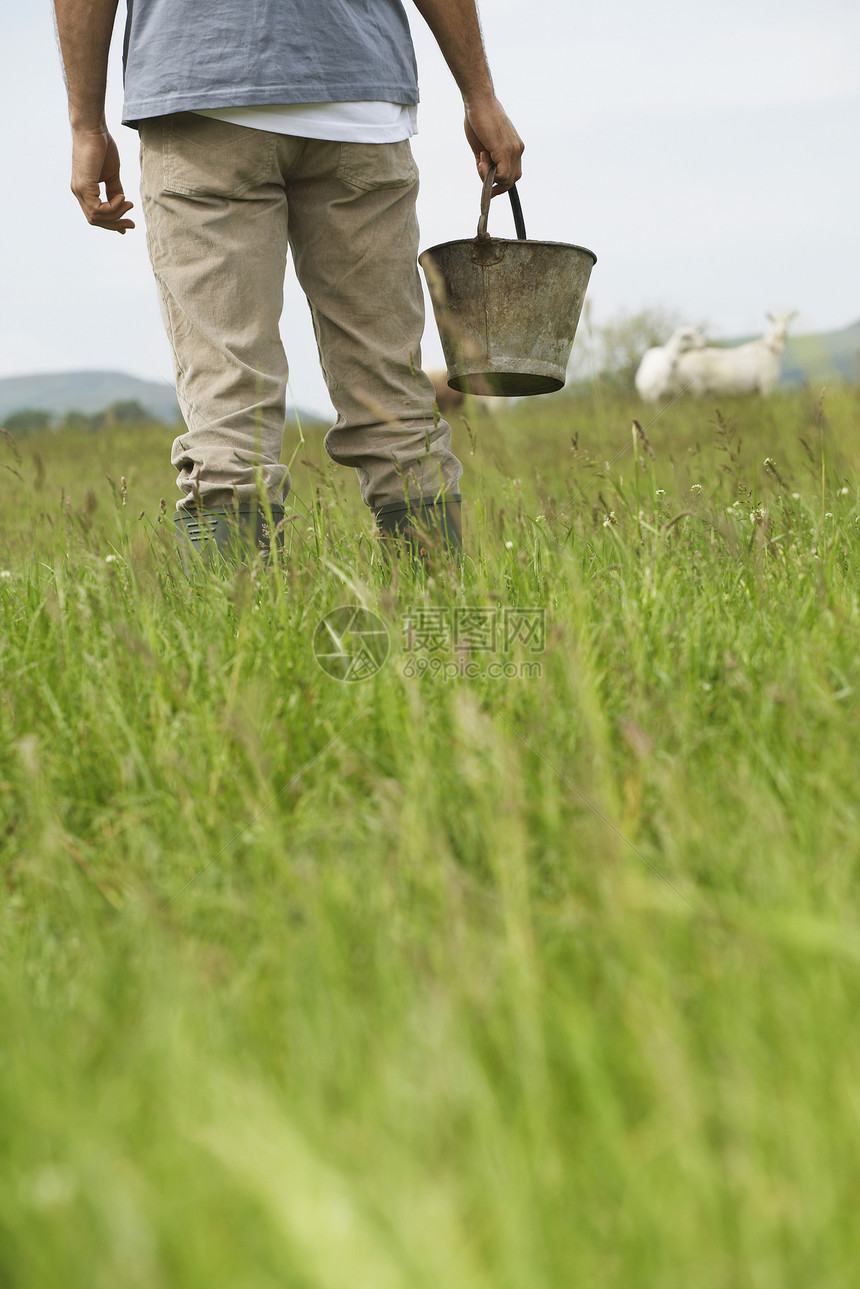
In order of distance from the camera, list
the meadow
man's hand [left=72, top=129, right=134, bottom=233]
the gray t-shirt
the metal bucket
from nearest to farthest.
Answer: the meadow < the gray t-shirt < man's hand [left=72, top=129, right=134, bottom=233] < the metal bucket

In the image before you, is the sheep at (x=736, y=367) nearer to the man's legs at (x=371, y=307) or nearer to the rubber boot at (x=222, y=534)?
the man's legs at (x=371, y=307)

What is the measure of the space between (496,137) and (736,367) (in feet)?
36.5

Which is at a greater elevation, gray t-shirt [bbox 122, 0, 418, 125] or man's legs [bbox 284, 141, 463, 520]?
gray t-shirt [bbox 122, 0, 418, 125]

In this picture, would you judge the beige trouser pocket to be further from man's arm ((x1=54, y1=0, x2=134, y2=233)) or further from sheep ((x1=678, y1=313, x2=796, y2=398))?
sheep ((x1=678, y1=313, x2=796, y2=398))

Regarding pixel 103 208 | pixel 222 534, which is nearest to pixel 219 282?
pixel 103 208

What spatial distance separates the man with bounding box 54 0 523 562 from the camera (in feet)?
7.38

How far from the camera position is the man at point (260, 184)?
225 cm

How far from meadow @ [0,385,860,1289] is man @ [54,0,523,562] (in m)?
0.42

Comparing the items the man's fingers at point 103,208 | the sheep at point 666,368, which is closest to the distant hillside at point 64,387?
the sheep at point 666,368

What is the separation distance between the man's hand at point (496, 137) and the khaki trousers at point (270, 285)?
19 cm

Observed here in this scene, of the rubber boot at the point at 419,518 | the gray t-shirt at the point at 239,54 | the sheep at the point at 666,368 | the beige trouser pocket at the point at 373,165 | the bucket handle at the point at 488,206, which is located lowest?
the sheep at the point at 666,368

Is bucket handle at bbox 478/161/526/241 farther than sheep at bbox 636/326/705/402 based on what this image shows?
No

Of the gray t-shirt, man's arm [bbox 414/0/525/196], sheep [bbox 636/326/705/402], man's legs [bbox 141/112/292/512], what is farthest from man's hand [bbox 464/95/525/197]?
sheep [bbox 636/326/705/402]

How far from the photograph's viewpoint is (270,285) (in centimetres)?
239
